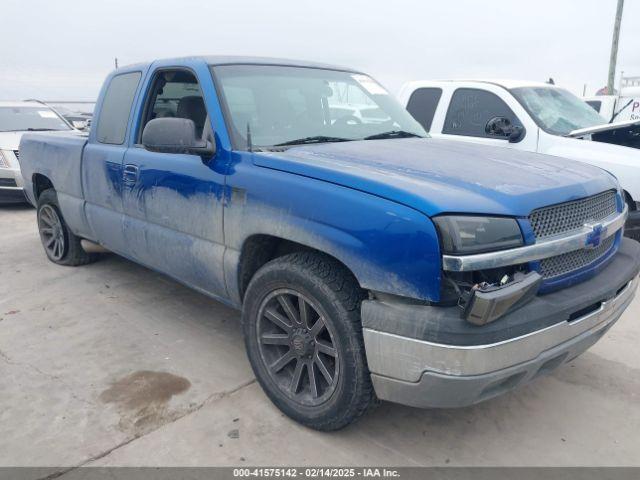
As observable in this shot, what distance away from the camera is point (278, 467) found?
256 centimetres

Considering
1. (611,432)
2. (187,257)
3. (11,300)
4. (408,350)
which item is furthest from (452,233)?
(11,300)

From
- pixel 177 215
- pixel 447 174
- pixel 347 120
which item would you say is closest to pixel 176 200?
pixel 177 215

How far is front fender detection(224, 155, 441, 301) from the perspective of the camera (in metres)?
2.19

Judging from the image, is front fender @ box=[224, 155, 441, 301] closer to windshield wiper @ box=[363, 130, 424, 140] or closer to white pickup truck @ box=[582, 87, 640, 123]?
windshield wiper @ box=[363, 130, 424, 140]

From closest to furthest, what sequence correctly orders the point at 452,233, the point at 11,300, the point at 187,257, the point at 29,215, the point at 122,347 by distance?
the point at 452,233 → the point at 187,257 → the point at 122,347 → the point at 11,300 → the point at 29,215

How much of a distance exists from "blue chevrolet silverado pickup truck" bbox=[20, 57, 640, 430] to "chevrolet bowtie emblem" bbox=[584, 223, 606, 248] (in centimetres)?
1

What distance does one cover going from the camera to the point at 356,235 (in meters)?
2.36

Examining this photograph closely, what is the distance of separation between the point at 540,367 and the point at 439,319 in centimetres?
62

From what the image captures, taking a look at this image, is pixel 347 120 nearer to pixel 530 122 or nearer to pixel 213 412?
pixel 213 412

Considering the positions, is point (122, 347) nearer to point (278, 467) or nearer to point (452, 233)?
point (278, 467)

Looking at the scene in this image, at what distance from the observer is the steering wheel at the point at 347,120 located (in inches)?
141

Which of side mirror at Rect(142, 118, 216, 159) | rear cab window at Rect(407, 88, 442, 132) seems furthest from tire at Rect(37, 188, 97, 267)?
rear cab window at Rect(407, 88, 442, 132)

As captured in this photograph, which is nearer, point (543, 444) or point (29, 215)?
point (543, 444)

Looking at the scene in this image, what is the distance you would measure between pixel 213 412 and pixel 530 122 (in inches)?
176
